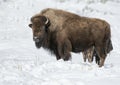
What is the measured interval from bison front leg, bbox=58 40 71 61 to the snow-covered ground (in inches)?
12.4

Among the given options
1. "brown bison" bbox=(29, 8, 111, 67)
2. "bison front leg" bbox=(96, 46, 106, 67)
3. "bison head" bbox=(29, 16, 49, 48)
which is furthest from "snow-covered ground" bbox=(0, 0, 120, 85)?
"bison head" bbox=(29, 16, 49, 48)

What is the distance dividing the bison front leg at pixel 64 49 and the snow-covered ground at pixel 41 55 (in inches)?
12.4

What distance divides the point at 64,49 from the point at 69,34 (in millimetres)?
411

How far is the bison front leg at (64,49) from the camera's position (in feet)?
35.4

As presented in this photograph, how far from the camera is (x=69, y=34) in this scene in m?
10.9

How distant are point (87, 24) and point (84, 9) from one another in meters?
9.77

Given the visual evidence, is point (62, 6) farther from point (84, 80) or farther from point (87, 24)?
point (84, 80)

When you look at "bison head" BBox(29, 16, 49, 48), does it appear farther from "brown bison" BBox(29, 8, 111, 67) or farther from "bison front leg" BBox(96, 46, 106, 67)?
"bison front leg" BBox(96, 46, 106, 67)

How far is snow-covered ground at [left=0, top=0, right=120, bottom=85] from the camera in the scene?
24.1ft

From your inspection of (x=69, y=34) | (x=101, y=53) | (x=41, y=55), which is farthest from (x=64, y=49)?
(x=41, y=55)

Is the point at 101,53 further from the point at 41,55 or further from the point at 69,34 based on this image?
the point at 41,55

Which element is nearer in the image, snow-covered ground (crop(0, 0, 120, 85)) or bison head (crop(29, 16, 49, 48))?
snow-covered ground (crop(0, 0, 120, 85))

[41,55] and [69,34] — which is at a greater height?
[69,34]

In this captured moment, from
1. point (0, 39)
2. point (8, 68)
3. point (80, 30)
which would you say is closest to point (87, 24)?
point (80, 30)
